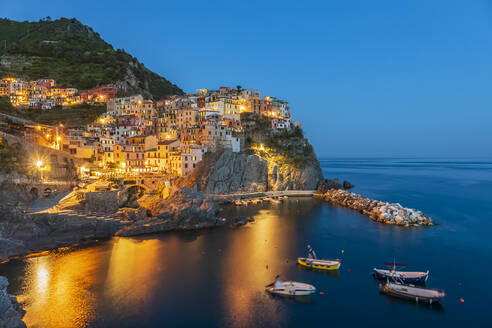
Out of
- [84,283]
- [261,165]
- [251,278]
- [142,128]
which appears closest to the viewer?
[84,283]

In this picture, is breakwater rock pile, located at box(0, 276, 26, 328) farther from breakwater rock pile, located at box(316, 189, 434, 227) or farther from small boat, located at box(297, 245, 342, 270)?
breakwater rock pile, located at box(316, 189, 434, 227)

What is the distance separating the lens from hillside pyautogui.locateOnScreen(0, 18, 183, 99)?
304ft

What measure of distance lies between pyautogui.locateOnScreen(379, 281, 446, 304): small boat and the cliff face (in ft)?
119

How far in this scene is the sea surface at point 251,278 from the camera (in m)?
19.2

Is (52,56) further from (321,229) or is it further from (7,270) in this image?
(321,229)

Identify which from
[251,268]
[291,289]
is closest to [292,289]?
[291,289]

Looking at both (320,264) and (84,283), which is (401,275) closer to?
(320,264)

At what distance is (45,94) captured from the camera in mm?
82375

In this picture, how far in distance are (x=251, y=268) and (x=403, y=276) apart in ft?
42.2

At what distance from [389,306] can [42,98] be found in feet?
314

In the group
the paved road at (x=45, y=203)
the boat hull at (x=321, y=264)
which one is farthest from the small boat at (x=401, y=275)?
the paved road at (x=45, y=203)

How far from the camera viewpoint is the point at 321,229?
38469 mm

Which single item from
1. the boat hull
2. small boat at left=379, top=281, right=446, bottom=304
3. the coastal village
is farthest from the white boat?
the coastal village

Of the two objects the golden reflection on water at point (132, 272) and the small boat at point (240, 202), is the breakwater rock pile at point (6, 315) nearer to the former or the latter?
the golden reflection on water at point (132, 272)
